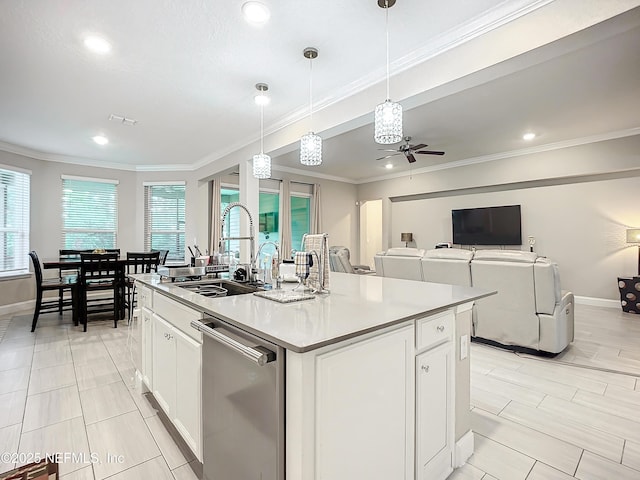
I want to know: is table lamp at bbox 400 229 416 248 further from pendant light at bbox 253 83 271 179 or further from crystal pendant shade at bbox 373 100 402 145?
crystal pendant shade at bbox 373 100 402 145

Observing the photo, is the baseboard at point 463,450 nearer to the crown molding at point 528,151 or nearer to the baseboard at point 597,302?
the baseboard at point 597,302

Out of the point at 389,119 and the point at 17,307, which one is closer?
the point at 389,119

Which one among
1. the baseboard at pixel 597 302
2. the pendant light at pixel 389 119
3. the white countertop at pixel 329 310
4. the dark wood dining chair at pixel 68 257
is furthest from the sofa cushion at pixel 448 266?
the dark wood dining chair at pixel 68 257

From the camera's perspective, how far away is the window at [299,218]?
772 centimetres

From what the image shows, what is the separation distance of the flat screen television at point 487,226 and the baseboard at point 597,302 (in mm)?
1341

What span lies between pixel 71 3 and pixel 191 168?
4603 mm

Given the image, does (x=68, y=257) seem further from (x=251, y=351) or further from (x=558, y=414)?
(x=558, y=414)

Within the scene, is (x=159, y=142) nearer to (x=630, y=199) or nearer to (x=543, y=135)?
(x=543, y=135)

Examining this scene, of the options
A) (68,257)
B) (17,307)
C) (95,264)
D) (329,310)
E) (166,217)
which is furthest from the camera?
(166,217)

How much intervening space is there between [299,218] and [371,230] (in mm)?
2973

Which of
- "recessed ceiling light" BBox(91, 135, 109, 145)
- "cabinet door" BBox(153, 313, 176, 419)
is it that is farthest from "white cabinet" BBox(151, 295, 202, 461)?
"recessed ceiling light" BBox(91, 135, 109, 145)

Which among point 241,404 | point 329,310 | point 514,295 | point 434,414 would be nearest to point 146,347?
point 241,404

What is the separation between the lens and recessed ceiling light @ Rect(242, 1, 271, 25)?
2070 millimetres

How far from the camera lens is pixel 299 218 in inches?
309
